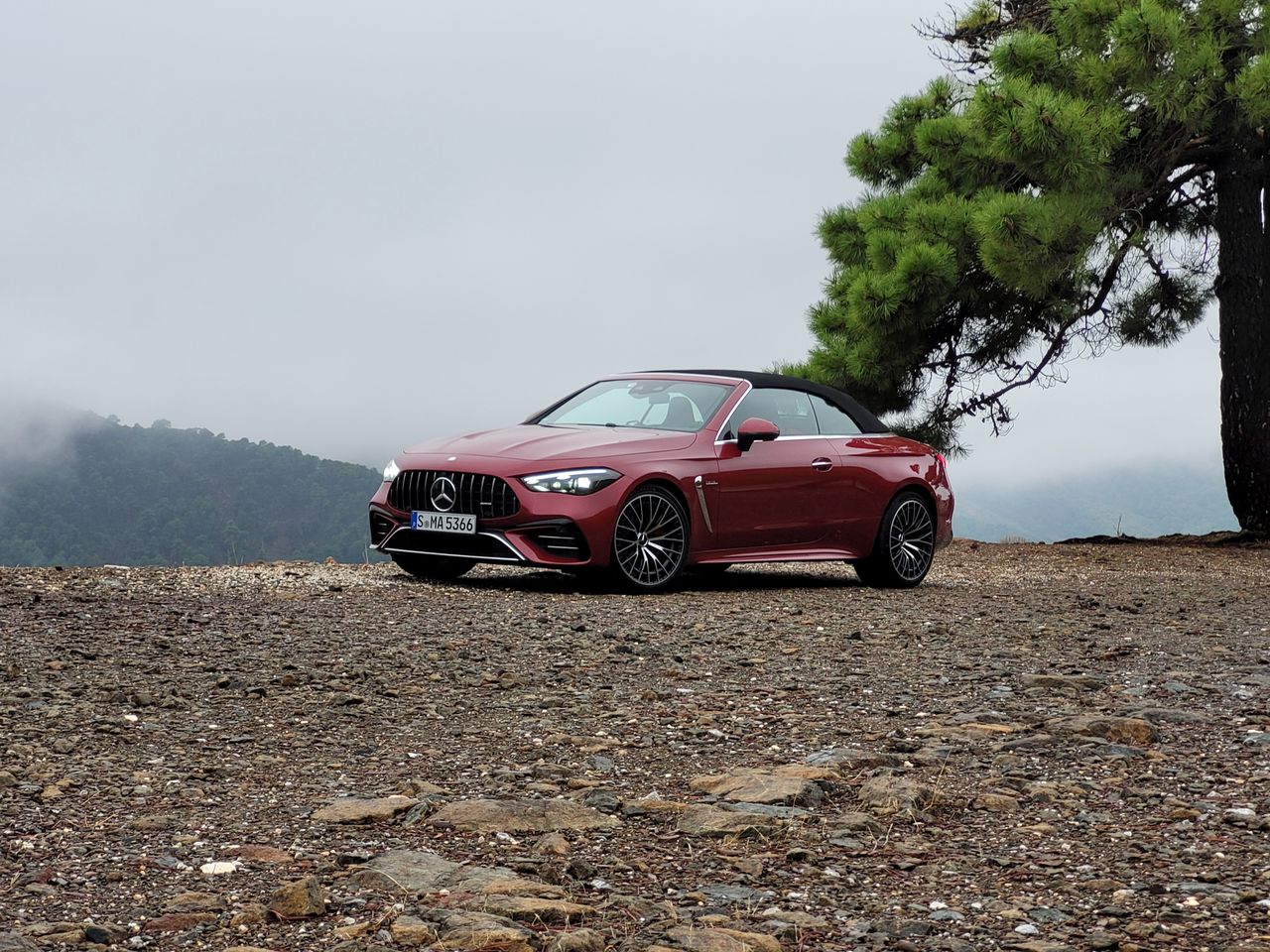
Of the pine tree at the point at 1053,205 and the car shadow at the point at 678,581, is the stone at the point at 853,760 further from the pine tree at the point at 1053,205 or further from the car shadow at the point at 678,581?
the pine tree at the point at 1053,205

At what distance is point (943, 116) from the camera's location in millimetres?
18781

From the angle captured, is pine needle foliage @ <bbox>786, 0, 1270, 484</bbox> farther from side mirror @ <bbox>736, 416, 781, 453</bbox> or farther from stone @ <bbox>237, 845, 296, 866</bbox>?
Answer: stone @ <bbox>237, 845, 296, 866</bbox>

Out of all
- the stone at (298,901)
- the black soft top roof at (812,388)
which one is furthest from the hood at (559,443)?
the stone at (298,901)

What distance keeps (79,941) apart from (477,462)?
6.65m

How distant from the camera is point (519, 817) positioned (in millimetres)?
4117

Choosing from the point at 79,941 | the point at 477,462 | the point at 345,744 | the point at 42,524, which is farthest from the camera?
the point at 42,524

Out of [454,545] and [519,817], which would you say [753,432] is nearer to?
[454,545]

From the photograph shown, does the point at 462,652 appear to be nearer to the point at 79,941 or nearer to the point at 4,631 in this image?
the point at 4,631

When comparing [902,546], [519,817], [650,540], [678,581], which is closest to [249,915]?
[519,817]

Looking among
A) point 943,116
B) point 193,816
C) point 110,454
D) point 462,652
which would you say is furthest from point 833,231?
point 110,454

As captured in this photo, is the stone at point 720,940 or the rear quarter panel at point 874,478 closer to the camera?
the stone at point 720,940

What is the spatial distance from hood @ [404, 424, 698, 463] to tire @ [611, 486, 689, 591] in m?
0.35

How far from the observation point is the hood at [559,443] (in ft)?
31.9

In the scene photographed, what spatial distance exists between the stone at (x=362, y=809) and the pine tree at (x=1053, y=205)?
1340 centimetres
